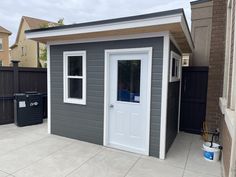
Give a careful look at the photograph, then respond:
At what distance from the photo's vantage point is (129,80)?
385cm

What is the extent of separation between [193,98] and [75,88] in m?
3.44

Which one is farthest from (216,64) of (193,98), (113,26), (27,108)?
(27,108)

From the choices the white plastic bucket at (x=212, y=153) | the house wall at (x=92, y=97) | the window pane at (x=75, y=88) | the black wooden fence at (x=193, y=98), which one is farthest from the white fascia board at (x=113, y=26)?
the black wooden fence at (x=193, y=98)

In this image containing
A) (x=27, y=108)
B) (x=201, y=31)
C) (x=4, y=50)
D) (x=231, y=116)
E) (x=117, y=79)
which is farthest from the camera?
(x=4, y=50)

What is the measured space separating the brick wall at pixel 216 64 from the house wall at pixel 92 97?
76.9 inches

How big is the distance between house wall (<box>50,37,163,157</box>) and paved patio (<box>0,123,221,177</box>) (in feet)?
1.06

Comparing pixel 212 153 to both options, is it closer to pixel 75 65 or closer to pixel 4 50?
pixel 75 65

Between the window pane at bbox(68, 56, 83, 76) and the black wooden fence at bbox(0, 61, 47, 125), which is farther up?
the window pane at bbox(68, 56, 83, 76)

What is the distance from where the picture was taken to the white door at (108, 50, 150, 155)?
12.1ft

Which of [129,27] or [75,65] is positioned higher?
[129,27]

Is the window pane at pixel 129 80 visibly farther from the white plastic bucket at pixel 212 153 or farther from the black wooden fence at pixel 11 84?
the black wooden fence at pixel 11 84

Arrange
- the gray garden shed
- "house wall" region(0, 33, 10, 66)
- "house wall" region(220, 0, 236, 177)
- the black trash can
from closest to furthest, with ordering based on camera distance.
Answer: "house wall" region(220, 0, 236, 177) < the gray garden shed < the black trash can < "house wall" region(0, 33, 10, 66)

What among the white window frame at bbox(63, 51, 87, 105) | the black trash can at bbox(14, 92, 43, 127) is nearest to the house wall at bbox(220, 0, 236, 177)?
the white window frame at bbox(63, 51, 87, 105)

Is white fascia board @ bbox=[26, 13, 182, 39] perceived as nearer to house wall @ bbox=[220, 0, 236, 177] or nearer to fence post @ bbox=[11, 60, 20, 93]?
house wall @ bbox=[220, 0, 236, 177]
